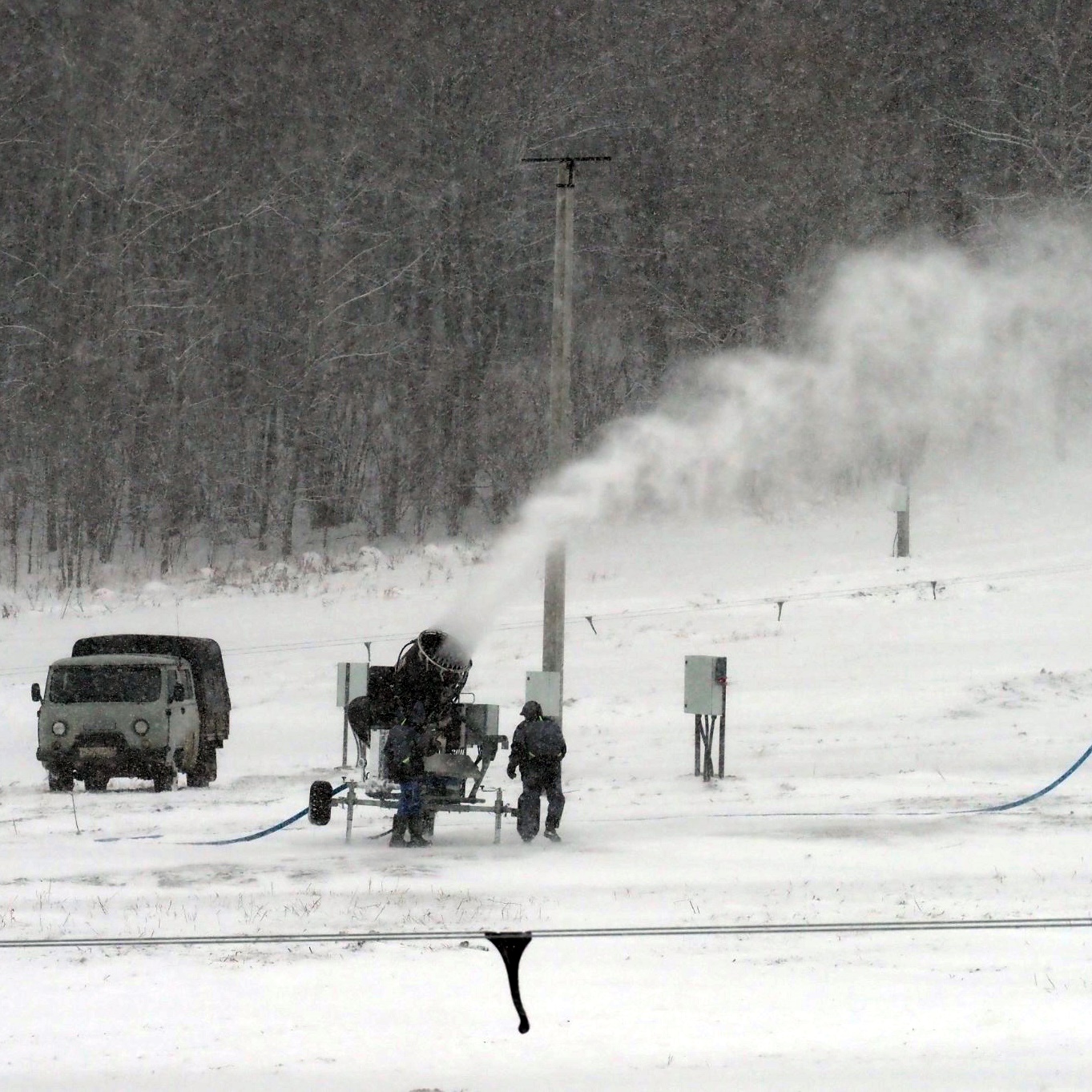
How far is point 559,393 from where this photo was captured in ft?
68.9

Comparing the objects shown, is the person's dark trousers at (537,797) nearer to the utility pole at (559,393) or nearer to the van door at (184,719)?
the utility pole at (559,393)

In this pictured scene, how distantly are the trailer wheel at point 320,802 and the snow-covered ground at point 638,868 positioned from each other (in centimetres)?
30

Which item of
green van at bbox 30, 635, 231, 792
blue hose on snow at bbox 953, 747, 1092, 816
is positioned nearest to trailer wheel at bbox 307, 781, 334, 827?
green van at bbox 30, 635, 231, 792

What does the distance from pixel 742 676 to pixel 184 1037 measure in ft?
62.1

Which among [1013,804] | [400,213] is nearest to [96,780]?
[1013,804]

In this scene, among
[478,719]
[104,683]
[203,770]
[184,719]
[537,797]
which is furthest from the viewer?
[203,770]

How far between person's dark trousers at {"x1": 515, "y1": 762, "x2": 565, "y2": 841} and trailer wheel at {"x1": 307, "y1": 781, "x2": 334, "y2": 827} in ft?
6.05

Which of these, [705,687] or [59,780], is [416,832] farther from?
[59,780]

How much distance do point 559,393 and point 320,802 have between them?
688 centimetres

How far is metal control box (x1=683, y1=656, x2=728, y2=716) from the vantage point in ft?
67.3

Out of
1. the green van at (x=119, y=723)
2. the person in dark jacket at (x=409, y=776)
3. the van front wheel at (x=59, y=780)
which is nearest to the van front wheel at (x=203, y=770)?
the green van at (x=119, y=723)

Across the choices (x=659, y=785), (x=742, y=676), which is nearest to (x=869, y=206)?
(x=742, y=676)

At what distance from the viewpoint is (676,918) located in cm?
1140

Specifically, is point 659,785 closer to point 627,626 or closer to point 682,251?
point 627,626
